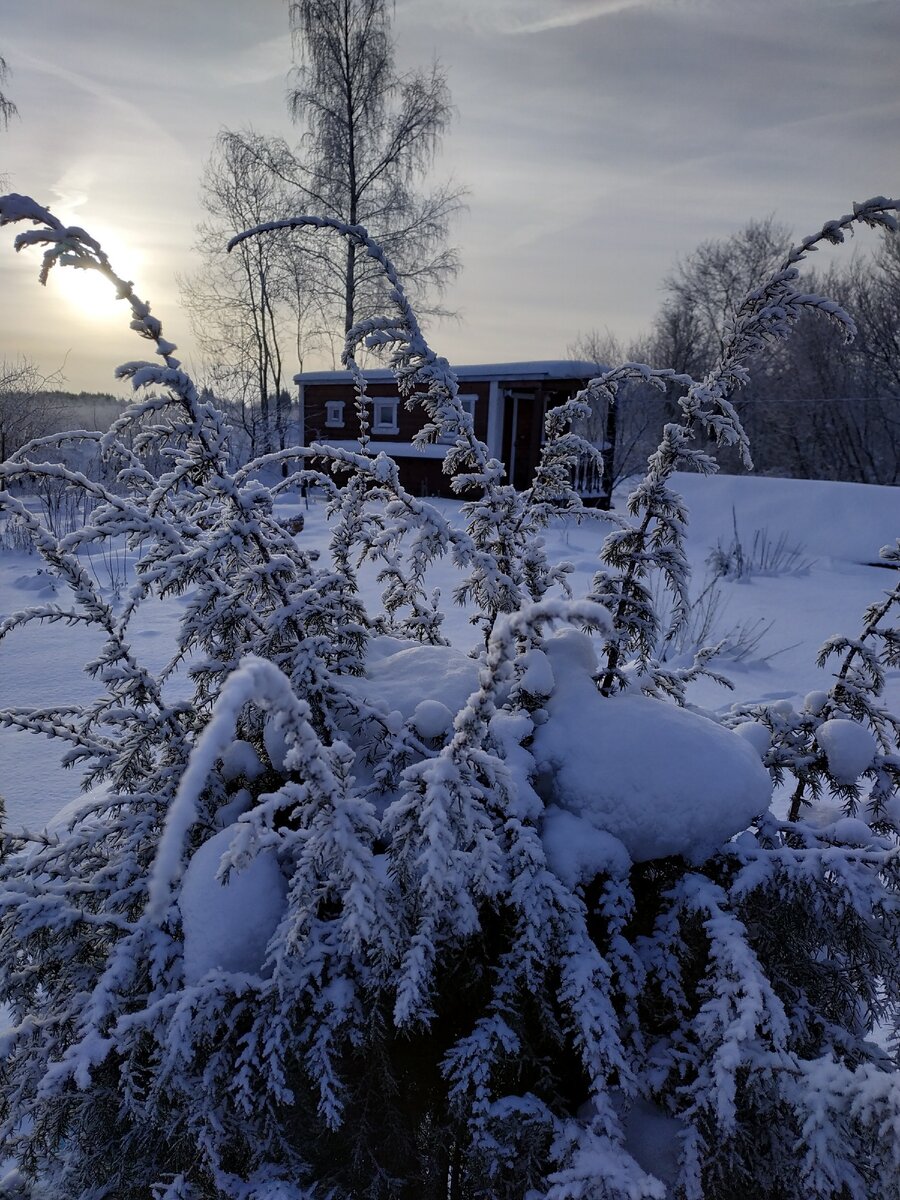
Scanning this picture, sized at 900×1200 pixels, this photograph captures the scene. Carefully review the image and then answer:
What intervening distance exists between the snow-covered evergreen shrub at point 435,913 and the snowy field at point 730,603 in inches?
17.6

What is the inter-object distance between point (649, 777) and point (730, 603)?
6.88 metres

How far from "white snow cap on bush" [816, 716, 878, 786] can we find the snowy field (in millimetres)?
1033

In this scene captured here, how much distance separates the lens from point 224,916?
1.38 metres

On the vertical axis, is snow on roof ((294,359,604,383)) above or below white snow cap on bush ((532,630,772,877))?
above


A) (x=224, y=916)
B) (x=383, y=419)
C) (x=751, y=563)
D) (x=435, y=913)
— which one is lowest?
(x=751, y=563)

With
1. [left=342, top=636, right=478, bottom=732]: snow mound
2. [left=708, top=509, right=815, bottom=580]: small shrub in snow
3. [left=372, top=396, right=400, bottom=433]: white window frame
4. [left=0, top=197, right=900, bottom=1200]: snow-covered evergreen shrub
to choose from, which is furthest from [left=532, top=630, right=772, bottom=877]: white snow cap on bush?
[left=372, top=396, right=400, bottom=433]: white window frame

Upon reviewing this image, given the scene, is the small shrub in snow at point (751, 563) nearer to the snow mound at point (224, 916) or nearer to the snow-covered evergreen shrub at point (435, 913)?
the snow-covered evergreen shrub at point (435, 913)

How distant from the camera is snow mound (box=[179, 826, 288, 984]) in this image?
53.9 inches

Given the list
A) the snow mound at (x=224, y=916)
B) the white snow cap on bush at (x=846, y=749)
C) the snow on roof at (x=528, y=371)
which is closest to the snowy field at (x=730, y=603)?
the snow mound at (x=224, y=916)

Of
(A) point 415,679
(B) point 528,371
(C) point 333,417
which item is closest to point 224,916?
(A) point 415,679

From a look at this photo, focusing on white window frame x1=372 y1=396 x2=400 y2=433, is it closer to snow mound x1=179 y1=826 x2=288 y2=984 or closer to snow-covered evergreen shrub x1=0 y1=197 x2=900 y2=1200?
snow-covered evergreen shrub x1=0 y1=197 x2=900 y2=1200

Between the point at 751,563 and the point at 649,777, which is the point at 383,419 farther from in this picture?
the point at 649,777

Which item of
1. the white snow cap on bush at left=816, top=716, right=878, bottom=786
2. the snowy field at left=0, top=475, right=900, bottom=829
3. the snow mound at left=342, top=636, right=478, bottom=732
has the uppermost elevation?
the snow mound at left=342, top=636, right=478, bottom=732

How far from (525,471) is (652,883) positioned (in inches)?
625
